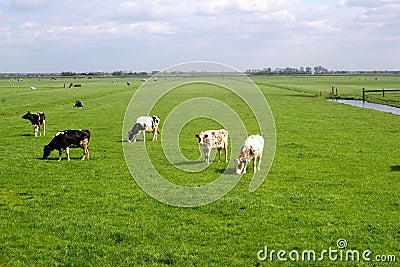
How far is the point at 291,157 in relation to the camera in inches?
879

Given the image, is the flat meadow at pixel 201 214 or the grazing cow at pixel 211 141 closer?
the flat meadow at pixel 201 214

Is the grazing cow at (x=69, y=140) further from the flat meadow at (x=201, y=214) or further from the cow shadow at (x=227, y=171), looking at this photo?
the cow shadow at (x=227, y=171)

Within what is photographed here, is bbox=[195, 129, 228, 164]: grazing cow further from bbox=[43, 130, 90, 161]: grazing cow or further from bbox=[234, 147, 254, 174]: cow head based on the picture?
bbox=[43, 130, 90, 161]: grazing cow

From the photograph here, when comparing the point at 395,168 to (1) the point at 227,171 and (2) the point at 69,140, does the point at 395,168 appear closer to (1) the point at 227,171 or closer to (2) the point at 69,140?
(1) the point at 227,171

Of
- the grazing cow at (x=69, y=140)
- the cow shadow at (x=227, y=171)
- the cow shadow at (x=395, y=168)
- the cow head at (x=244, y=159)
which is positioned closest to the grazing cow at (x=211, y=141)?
the cow shadow at (x=227, y=171)

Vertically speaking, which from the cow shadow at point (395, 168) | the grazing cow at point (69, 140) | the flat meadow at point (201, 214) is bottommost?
the flat meadow at point (201, 214)

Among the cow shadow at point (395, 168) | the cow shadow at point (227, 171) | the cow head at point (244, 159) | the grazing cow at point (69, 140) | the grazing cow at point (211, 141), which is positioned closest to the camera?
the cow head at point (244, 159)

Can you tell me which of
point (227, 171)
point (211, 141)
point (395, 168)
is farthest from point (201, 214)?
point (395, 168)

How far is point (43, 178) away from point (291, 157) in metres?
11.6

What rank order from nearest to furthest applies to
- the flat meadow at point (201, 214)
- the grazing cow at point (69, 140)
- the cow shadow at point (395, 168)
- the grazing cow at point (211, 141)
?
the flat meadow at point (201, 214) < the cow shadow at point (395, 168) < the grazing cow at point (211, 141) < the grazing cow at point (69, 140)

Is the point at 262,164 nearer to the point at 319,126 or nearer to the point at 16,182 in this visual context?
the point at 16,182

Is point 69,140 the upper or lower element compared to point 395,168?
upper

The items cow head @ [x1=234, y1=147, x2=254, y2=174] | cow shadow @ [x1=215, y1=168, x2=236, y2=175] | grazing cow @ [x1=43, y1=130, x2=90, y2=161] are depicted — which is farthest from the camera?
grazing cow @ [x1=43, y1=130, x2=90, y2=161]

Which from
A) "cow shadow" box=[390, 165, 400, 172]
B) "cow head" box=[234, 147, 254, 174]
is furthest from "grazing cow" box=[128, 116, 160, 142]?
"cow shadow" box=[390, 165, 400, 172]
